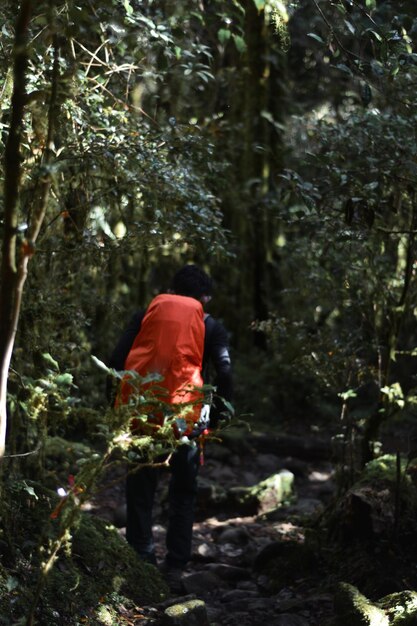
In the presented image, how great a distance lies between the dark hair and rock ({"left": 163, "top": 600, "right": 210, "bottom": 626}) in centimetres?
197

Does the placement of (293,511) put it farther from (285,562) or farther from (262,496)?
(285,562)

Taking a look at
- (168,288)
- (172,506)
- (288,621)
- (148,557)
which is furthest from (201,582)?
(168,288)

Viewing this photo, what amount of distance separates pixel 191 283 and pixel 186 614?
2.10 metres

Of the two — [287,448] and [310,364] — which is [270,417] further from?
[310,364]

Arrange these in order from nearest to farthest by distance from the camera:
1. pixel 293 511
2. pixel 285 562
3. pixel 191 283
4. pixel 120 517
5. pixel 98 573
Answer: pixel 98 573
pixel 191 283
pixel 285 562
pixel 120 517
pixel 293 511

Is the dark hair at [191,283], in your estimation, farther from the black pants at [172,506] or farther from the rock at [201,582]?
the rock at [201,582]

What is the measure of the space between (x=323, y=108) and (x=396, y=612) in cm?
1376

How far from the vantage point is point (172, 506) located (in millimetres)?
5422

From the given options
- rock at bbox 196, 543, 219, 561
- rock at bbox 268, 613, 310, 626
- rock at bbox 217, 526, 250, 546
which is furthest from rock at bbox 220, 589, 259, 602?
rock at bbox 217, 526, 250, 546

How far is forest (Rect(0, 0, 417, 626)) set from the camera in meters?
3.26

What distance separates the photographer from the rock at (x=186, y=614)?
153 inches

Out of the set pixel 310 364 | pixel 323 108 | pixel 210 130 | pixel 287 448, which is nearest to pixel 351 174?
pixel 310 364

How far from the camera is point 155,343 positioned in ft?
16.4

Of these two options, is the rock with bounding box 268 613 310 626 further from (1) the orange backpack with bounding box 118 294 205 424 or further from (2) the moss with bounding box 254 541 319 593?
(1) the orange backpack with bounding box 118 294 205 424
